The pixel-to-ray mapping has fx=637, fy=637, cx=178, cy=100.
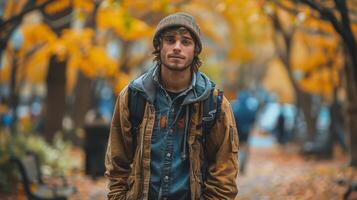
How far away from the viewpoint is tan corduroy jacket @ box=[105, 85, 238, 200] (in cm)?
347

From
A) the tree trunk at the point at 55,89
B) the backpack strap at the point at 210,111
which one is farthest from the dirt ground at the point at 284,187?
the backpack strap at the point at 210,111

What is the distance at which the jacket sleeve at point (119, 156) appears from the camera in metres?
3.58

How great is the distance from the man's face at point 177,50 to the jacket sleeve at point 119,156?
0.96 ft

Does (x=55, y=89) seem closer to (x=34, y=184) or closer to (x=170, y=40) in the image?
(x=34, y=184)

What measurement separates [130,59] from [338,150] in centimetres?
1084

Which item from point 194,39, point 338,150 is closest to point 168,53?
point 194,39

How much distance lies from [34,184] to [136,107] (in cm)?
648

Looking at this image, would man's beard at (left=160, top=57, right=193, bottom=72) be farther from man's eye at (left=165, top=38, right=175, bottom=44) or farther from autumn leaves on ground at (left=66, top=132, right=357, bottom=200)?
autumn leaves on ground at (left=66, top=132, right=357, bottom=200)

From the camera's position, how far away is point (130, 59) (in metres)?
30.4

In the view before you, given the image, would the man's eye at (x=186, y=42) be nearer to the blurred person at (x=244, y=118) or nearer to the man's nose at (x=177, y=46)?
the man's nose at (x=177, y=46)

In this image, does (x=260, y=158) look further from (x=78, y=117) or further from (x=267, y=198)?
(x=267, y=198)

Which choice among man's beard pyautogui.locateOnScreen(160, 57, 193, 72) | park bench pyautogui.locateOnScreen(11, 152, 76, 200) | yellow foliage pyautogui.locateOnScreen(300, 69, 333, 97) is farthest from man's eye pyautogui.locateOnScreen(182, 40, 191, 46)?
yellow foliage pyautogui.locateOnScreen(300, 69, 333, 97)

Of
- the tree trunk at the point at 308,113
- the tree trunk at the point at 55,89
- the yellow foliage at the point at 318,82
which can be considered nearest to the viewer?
the tree trunk at the point at 55,89

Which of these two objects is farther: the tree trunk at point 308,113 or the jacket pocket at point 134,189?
the tree trunk at point 308,113
